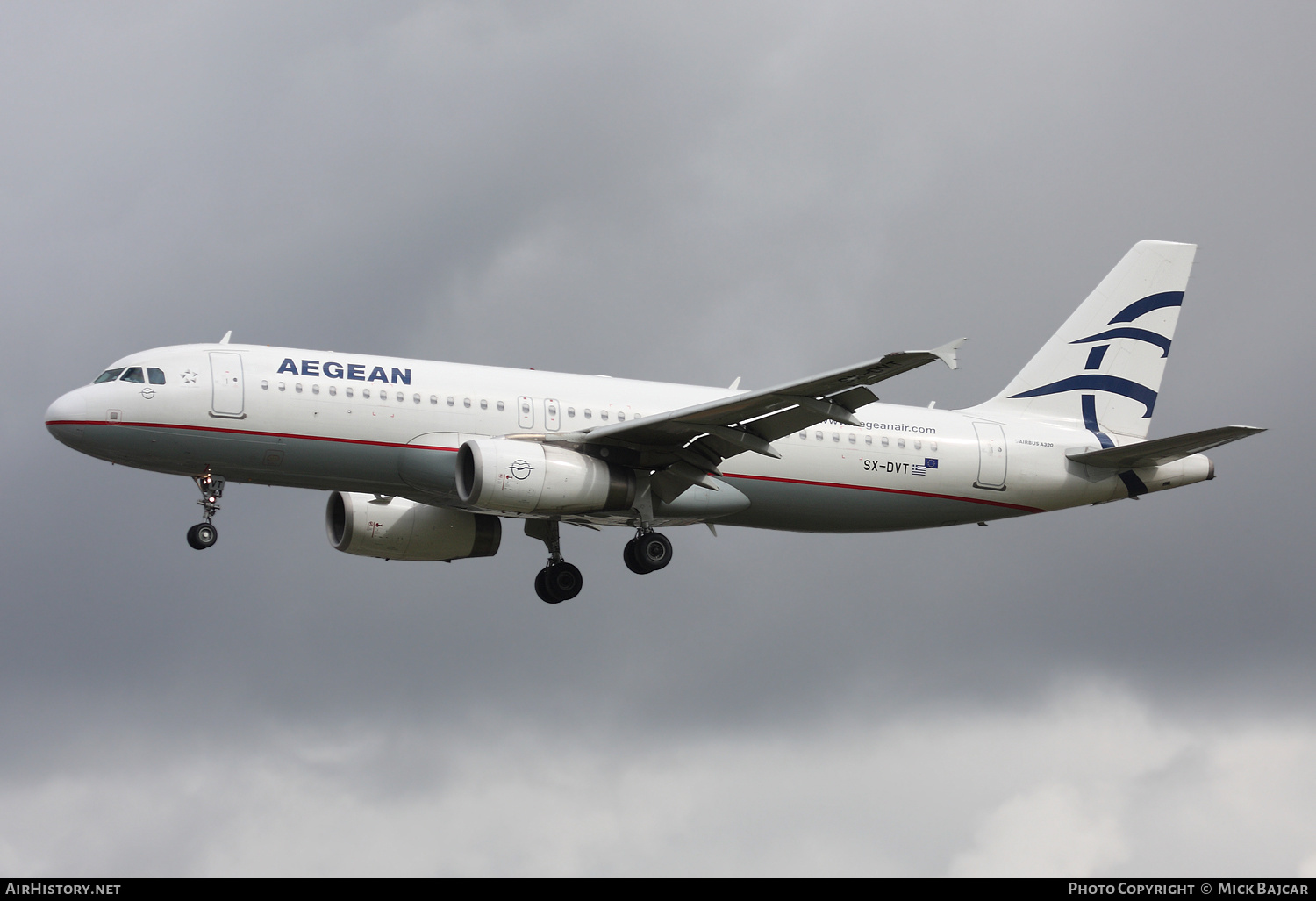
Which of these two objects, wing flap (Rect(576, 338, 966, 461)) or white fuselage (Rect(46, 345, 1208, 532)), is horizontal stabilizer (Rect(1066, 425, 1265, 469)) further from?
wing flap (Rect(576, 338, 966, 461))

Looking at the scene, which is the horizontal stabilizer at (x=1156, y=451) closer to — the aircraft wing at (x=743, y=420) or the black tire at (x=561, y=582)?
the aircraft wing at (x=743, y=420)


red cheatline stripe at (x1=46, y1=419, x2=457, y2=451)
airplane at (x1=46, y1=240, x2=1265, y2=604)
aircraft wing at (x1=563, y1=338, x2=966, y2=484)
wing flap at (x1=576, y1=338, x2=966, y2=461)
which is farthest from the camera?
airplane at (x1=46, y1=240, x2=1265, y2=604)

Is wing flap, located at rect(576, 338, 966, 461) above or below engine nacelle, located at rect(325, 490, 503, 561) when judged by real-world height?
below

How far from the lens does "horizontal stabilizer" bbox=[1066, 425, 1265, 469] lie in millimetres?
36531

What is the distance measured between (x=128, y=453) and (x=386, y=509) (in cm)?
877

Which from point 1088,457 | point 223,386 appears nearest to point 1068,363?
point 1088,457

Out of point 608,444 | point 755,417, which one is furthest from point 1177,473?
point 608,444

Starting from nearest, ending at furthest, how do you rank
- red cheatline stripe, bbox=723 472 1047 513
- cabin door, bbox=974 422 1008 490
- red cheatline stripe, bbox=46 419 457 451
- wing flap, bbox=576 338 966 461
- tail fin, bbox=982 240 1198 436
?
wing flap, bbox=576 338 966 461, red cheatline stripe, bbox=46 419 457 451, red cheatline stripe, bbox=723 472 1047 513, cabin door, bbox=974 422 1008 490, tail fin, bbox=982 240 1198 436

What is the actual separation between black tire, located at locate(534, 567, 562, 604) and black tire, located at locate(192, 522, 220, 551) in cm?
921

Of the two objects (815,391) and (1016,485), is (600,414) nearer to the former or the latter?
(815,391)

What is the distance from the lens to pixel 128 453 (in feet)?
113

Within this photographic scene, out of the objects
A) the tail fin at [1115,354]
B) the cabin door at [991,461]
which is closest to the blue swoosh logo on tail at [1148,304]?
the tail fin at [1115,354]

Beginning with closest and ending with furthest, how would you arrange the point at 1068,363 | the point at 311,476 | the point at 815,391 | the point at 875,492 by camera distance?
the point at 815,391
the point at 311,476
the point at 875,492
the point at 1068,363

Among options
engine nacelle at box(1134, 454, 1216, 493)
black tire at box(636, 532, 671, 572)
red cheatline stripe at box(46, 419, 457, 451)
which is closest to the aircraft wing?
black tire at box(636, 532, 671, 572)
